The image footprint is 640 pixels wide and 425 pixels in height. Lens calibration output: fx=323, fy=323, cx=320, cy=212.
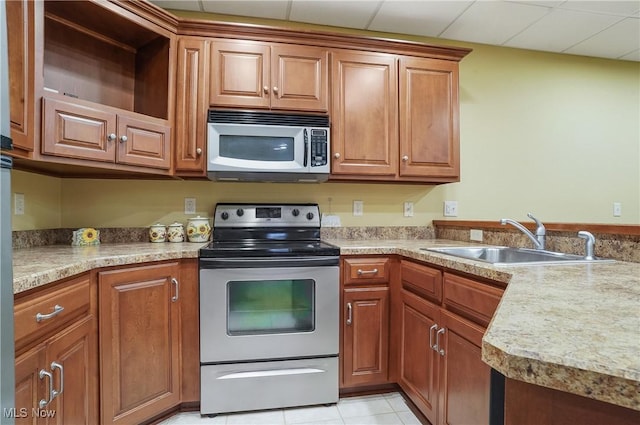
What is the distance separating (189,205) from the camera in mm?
2264

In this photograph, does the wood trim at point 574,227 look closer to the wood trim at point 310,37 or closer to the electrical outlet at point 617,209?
the wood trim at point 310,37

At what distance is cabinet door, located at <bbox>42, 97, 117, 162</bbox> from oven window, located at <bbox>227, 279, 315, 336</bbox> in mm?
964

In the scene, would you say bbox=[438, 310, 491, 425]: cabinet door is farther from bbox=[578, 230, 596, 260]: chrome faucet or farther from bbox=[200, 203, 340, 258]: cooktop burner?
bbox=[200, 203, 340, 258]: cooktop burner

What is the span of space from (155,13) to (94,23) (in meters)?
0.35

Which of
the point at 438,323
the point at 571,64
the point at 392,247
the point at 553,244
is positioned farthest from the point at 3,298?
the point at 571,64

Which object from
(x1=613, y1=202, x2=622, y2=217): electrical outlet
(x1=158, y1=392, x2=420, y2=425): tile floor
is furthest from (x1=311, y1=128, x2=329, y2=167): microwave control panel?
(x1=613, y1=202, x2=622, y2=217): electrical outlet

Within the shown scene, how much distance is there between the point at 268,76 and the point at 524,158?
7.23 ft

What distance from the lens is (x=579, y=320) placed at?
1.94 feet

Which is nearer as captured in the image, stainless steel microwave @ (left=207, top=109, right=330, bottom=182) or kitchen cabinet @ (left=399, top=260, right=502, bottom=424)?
kitchen cabinet @ (left=399, top=260, right=502, bottom=424)

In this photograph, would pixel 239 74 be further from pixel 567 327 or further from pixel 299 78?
pixel 567 327

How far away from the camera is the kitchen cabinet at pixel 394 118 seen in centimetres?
212

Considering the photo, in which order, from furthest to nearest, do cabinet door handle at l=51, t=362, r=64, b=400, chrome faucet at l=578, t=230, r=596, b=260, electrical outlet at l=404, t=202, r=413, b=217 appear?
1. electrical outlet at l=404, t=202, r=413, b=217
2. chrome faucet at l=578, t=230, r=596, b=260
3. cabinet door handle at l=51, t=362, r=64, b=400

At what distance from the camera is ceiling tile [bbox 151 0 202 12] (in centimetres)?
216

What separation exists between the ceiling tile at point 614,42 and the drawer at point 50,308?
3732 mm
